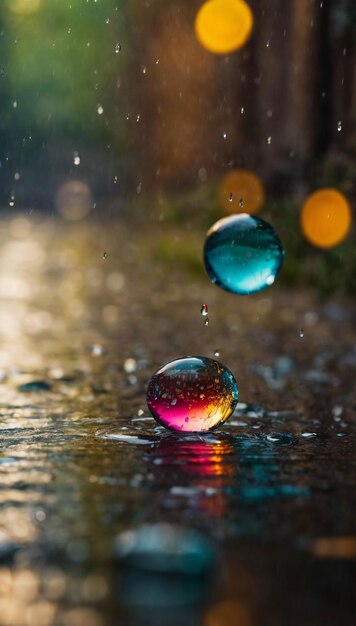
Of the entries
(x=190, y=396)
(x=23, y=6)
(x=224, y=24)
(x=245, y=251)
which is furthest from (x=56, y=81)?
(x=190, y=396)

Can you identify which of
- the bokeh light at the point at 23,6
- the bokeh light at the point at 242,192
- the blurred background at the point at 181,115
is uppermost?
the bokeh light at the point at 23,6

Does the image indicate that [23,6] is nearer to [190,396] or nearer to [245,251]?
[245,251]

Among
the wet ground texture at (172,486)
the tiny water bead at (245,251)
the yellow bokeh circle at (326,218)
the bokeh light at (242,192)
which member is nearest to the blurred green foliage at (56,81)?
the bokeh light at (242,192)

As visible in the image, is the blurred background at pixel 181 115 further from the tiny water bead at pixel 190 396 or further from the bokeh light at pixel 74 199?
the tiny water bead at pixel 190 396

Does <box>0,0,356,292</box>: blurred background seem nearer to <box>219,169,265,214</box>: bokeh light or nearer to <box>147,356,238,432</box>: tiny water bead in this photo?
<box>219,169,265,214</box>: bokeh light

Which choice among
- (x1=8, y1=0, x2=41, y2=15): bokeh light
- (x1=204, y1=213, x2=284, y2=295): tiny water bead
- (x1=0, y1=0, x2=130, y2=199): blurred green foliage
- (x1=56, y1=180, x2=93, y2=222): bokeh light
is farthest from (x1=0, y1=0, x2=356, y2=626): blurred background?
(x1=8, y1=0, x2=41, y2=15): bokeh light

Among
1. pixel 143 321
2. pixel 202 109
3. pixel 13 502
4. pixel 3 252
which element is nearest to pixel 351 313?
pixel 143 321
